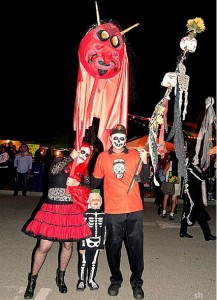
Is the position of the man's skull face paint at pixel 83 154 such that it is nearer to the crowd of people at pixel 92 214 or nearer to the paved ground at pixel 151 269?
the crowd of people at pixel 92 214

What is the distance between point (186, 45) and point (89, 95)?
1.41 metres

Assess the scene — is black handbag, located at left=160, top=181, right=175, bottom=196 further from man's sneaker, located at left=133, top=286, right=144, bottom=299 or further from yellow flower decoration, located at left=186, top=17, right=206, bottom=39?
yellow flower decoration, located at left=186, top=17, right=206, bottom=39

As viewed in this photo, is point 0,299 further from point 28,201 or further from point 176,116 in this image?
point 28,201

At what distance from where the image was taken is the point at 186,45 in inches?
168

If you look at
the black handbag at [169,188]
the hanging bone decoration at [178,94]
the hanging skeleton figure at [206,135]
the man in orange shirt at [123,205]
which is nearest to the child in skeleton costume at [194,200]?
the hanging skeleton figure at [206,135]

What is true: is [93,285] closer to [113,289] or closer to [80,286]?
[80,286]

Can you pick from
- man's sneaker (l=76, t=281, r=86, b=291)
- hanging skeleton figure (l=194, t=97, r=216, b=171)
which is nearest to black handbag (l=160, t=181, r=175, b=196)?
hanging skeleton figure (l=194, t=97, r=216, b=171)

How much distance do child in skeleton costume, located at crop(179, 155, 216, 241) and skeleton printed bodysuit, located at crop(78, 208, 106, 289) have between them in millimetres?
3354

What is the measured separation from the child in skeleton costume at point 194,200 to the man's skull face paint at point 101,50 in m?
3.46

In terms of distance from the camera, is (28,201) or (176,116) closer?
(176,116)

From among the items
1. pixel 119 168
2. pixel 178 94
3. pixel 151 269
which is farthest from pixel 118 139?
pixel 151 269

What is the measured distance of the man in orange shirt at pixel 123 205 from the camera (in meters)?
4.43

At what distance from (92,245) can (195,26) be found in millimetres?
2771

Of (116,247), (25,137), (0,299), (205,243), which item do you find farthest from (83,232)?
(25,137)
